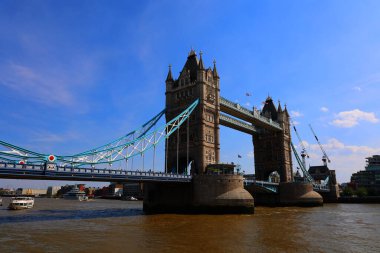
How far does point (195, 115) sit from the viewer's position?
59.1m

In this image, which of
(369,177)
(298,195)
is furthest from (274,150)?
(369,177)

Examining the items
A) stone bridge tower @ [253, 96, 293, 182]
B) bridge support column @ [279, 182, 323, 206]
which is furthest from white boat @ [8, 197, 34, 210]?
stone bridge tower @ [253, 96, 293, 182]

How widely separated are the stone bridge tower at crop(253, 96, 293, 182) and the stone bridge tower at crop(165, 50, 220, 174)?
112 ft

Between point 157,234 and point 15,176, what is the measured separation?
1619 centimetres

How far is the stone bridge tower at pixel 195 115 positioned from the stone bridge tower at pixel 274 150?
1339 inches

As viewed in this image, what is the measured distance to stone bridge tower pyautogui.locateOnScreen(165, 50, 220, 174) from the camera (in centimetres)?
5747

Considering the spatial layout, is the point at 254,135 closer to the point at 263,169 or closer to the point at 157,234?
the point at 263,169

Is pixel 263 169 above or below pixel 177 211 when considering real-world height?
above

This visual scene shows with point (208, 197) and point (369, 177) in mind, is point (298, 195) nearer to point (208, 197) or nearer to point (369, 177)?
point (208, 197)

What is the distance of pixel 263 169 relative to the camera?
9069 cm

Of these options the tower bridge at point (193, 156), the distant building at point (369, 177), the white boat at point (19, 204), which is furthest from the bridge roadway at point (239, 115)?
the distant building at point (369, 177)

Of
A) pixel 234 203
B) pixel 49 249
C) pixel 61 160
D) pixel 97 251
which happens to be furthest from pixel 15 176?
pixel 234 203

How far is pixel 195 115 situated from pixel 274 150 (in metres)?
39.3

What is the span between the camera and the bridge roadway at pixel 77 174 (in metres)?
30.7
